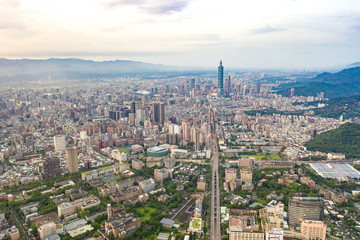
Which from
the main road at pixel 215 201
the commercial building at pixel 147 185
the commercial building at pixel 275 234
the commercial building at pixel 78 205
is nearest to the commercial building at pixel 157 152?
the main road at pixel 215 201

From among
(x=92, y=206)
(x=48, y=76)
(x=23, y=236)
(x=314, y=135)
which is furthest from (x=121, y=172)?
(x=48, y=76)

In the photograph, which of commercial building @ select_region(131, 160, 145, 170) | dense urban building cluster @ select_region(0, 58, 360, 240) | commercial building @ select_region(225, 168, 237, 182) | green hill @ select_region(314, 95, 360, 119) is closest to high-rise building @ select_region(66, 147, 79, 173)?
dense urban building cluster @ select_region(0, 58, 360, 240)

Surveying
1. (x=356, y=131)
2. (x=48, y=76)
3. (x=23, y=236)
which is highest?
(x=48, y=76)

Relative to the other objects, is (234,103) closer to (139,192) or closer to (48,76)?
(139,192)

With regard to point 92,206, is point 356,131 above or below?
above

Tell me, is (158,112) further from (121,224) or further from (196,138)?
(121,224)

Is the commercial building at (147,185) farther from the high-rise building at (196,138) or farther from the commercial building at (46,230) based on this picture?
the high-rise building at (196,138)
